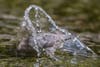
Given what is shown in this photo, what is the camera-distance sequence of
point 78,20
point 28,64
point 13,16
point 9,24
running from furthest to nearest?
point 78,20, point 13,16, point 9,24, point 28,64

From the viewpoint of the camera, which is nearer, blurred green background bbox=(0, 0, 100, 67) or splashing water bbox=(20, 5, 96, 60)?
splashing water bbox=(20, 5, 96, 60)

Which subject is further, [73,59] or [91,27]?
[91,27]

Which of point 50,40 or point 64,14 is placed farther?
point 64,14

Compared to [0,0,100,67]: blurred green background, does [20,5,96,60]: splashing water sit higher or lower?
lower

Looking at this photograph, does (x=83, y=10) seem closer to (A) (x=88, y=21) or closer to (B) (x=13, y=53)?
(A) (x=88, y=21)

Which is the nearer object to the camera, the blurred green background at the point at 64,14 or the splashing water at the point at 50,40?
the splashing water at the point at 50,40

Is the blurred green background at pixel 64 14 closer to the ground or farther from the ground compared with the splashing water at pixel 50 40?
farther from the ground

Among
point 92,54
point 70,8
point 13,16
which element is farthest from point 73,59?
point 70,8

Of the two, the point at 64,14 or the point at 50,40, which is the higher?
the point at 64,14
